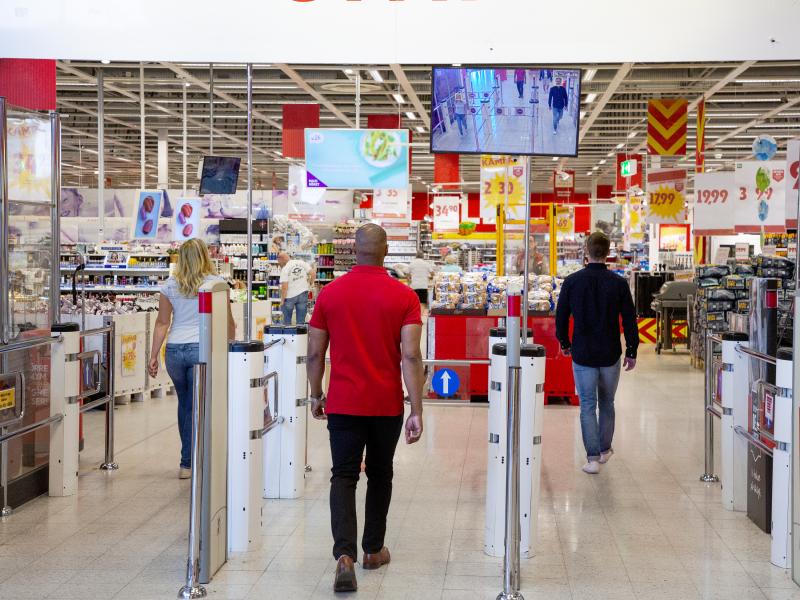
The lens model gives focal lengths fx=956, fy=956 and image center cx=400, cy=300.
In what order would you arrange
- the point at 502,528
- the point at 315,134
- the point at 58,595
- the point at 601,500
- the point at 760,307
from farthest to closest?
the point at 315,134 → the point at 601,500 → the point at 760,307 → the point at 502,528 → the point at 58,595

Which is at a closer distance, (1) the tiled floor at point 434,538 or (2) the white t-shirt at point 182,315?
(1) the tiled floor at point 434,538

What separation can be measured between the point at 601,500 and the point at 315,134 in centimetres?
622

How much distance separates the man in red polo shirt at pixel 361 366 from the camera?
407 centimetres

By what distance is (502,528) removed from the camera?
462cm

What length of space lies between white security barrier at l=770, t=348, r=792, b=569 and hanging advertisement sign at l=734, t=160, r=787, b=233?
365 inches

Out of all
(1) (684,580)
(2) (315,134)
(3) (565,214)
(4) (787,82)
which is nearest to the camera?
(1) (684,580)

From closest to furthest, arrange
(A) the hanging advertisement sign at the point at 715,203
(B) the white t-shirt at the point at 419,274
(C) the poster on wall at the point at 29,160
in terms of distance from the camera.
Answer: (C) the poster on wall at the point at 29,160, (A) the hanging advertisement sign at the point at 715,203, (B) the white t-shirt at the point at 419,274

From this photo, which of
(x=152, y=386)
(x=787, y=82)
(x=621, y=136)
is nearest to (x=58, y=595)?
(x=152, y=386)

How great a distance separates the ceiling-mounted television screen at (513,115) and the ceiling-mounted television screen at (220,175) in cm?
537

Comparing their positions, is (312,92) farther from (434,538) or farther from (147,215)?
(434,538)

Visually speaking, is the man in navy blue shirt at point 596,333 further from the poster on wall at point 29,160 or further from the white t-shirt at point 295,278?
the white t-shirt at point 295,278

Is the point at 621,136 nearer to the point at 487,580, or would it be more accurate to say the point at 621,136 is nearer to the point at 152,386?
the point at 152,386

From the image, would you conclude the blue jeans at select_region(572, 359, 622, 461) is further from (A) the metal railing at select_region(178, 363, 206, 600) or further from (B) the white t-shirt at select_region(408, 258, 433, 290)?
(B) the white t-shirt at select_region(408, 258, 433, 290)

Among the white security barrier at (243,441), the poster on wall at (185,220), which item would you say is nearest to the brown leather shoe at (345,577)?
the white security barrier at (243,441)
